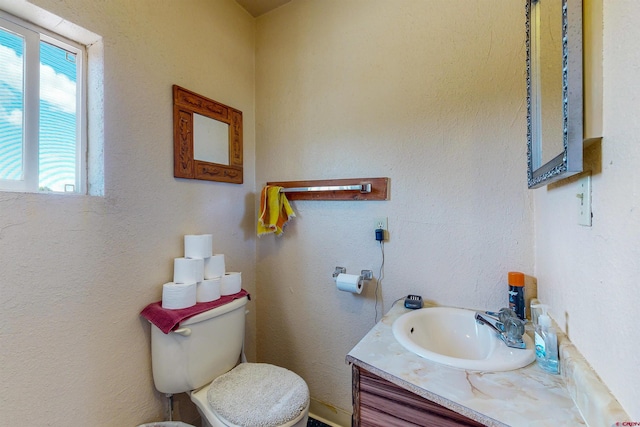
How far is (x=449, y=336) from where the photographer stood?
3.81 feet

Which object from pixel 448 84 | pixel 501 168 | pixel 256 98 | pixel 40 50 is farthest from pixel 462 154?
pixel 40 50

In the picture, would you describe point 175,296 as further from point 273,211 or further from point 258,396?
point 273,211

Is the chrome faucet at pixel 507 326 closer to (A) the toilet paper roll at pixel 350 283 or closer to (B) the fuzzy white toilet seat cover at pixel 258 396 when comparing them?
(A) the toilet paper roll at pixel 350 283

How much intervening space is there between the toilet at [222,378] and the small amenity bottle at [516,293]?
929mm

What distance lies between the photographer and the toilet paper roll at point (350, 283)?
1.39 m

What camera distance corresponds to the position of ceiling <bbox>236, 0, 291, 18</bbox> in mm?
1725

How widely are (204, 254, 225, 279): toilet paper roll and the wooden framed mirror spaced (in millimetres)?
453

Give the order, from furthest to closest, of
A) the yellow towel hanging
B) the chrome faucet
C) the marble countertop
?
the yellow towel hanging → the chrome faucet → the marble countertop

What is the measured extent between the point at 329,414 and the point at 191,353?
3.06 ft

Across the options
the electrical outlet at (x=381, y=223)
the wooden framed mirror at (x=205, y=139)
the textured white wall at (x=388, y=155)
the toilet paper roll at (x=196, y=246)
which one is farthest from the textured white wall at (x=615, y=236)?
the wooden framed mirror at (x=205, y=139)

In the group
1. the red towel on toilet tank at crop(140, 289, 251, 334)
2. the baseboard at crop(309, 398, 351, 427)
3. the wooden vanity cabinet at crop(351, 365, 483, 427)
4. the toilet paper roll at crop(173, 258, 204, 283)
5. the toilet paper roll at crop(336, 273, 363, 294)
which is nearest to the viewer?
the wooden vanity cabinet at crop(351, 365, 483, 427)

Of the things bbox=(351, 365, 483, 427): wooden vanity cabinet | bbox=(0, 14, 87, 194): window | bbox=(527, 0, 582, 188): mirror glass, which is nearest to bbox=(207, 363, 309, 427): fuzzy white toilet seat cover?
bbox=(351, 365, 483, 427): wooden vanity cabinet

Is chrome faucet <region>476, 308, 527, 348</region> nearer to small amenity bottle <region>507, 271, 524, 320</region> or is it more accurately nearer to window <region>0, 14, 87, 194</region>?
small amenity bottle <region>507, 271, 524, 320</region>

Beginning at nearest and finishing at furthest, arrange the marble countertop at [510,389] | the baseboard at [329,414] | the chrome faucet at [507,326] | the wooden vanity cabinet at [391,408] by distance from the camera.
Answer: the marble countertop at [510,389]
the wooden vanity cabinet at [391,408]
the chrome faucet at [507,326]
the baseboard at [329,414]
